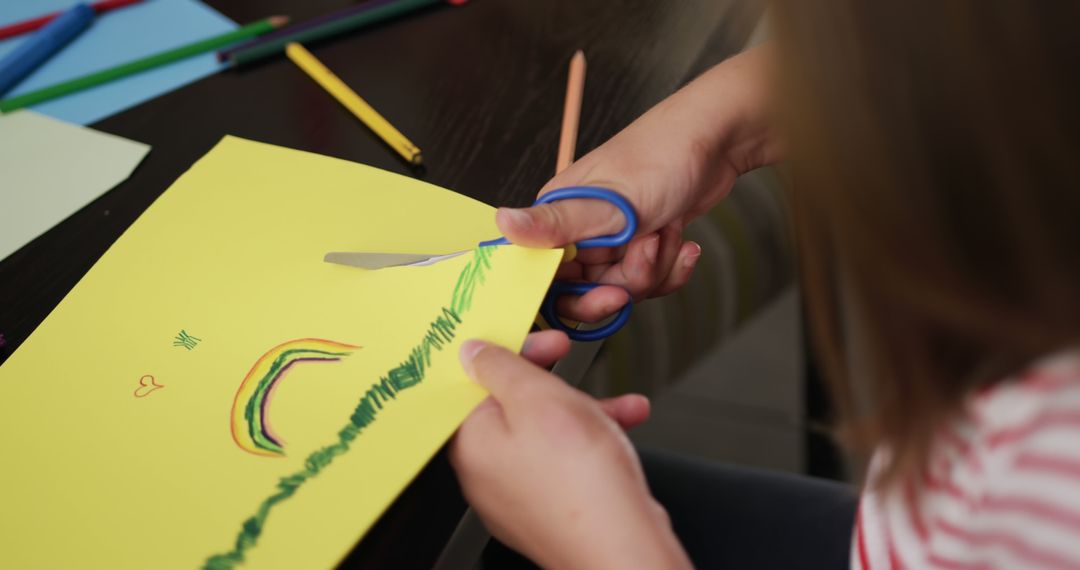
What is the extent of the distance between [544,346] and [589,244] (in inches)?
3.0

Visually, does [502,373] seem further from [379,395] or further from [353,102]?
[353,102]

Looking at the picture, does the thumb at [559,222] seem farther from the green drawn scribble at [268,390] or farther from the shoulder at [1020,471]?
the shoulder at [1020,471]

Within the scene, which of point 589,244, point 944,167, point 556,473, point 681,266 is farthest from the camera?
point 681,266

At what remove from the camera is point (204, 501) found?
39cm

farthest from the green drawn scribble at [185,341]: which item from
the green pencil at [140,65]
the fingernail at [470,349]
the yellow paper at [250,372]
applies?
the green pencil at [140,65]

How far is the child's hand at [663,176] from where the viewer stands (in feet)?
1.70

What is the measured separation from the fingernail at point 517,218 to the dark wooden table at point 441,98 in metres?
0.09

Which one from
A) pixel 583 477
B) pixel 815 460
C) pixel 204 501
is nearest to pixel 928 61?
pixel 583 477

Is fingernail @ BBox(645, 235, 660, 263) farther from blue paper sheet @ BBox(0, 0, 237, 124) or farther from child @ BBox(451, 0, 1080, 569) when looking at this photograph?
blue paper sheet @ BBox(0, 0, 237, 124)

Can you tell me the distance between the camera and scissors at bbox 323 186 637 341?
18.9 inches

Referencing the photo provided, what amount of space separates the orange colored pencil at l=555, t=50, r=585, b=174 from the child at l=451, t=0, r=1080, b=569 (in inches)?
4.2

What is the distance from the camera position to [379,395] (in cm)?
42

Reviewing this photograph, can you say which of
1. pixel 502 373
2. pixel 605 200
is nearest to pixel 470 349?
pixel 502 373

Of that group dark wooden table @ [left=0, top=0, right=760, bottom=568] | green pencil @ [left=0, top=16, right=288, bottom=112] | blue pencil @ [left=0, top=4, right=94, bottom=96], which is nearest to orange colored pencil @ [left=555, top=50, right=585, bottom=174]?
dark wooden table @ [left=0, top=0, right=760, bottom=568]
